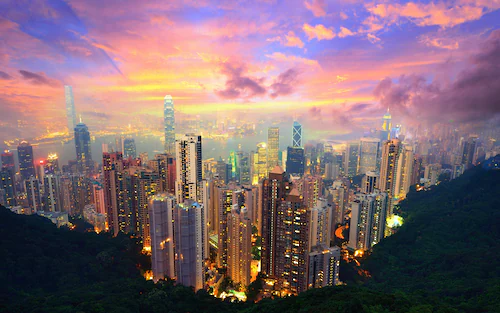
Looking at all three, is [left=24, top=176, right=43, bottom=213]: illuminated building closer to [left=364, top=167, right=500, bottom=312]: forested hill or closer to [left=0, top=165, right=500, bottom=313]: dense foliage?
[left=0, top=165, right=500, bottom=313]: dense foliage

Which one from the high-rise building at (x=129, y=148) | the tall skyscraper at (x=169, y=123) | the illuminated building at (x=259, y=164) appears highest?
the tall skyscraper at (x=169, y=123)

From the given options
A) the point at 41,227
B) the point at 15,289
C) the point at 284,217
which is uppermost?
the point at 284,217

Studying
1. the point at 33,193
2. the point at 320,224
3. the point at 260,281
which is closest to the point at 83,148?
the point at 33,193

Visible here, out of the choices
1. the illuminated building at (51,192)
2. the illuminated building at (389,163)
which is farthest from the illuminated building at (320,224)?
the illuminated building at (51,192)

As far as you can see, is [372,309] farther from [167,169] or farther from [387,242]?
[167,169]

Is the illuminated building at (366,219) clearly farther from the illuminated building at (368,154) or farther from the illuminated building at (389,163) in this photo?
the illuminated building at (368,154)

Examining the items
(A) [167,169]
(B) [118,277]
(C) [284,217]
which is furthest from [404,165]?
(B) [118,277]

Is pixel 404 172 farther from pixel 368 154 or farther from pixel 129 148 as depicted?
pixel 129 148

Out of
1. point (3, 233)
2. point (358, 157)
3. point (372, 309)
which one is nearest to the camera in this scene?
point (372, 309)
